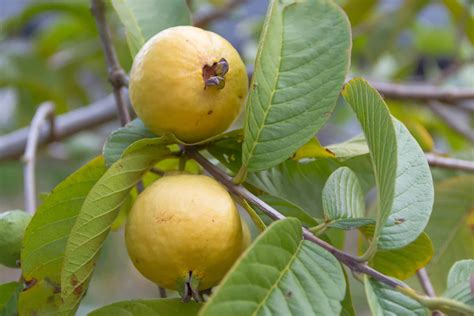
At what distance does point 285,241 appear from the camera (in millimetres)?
630

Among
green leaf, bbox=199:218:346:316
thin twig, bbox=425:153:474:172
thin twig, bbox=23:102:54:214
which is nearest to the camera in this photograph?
green leaf, bbox=199:218:346:316

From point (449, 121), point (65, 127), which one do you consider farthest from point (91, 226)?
point (449, 121)

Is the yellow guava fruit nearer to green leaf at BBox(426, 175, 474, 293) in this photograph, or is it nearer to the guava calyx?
the guava calyx

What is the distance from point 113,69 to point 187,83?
0.36 metres

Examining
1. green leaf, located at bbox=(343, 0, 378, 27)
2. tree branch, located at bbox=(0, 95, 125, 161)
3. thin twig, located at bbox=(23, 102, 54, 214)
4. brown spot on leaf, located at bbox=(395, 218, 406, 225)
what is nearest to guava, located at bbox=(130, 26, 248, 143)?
brown spot on leaf, located at bbox=(395, 218, 406, 225)

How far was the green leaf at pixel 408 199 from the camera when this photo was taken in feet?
2.31

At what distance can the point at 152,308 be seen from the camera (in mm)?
734

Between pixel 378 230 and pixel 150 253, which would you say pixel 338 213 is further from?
pixel 150 253

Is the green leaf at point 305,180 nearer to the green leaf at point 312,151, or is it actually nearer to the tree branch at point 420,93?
the green leaf at point 312,151

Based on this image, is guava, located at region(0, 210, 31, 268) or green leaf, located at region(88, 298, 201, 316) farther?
guava, located at region(0, 210, 31, 268)

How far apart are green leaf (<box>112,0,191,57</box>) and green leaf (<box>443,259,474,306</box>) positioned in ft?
1.59

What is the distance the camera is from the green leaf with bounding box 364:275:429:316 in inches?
25.4

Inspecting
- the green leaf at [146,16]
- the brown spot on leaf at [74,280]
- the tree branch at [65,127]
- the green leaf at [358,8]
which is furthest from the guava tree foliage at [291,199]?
the green leaf at [358,8]

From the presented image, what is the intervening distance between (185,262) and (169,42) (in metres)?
0.24
